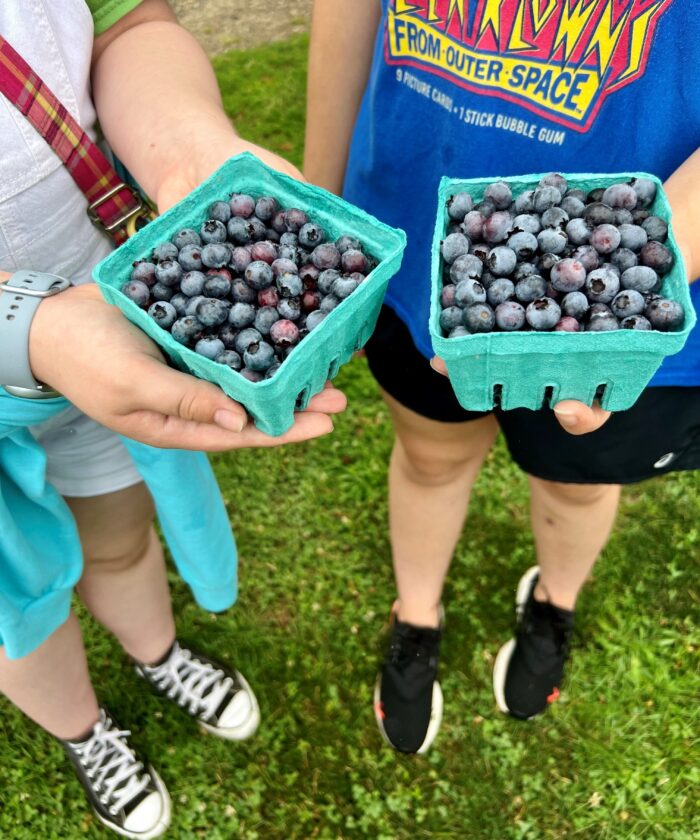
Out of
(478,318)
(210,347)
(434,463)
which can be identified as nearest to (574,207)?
(478,318)

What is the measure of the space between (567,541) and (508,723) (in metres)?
0.61

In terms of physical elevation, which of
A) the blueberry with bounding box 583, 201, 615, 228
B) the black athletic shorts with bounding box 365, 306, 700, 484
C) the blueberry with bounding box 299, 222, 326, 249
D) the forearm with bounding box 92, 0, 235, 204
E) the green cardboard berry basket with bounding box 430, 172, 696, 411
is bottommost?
the black athletic shorts with bounding box 365, 306, 700, 484

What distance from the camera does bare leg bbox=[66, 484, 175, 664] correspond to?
1.70 metres

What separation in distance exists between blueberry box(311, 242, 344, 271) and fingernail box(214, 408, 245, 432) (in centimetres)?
27

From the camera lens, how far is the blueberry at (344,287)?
3.69 ft

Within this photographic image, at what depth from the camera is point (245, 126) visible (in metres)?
4.02

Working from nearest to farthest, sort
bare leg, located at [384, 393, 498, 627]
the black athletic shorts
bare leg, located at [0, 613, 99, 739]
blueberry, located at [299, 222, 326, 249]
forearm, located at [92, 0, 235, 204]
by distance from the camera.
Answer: blueberry, located at [299, 222, 326, 249] → forearm, located at [92, 0, 235, 204] → the black athletic shorts → bare leg, located at [0, 613, 99, 739] → bare leg, located at [384, 393, 498, 627]

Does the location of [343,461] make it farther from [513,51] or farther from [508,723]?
[513,51]

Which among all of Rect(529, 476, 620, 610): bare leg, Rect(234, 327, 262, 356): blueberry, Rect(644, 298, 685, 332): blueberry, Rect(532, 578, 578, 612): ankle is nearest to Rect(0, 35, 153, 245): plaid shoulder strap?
Rect(234, 327, 262, 356): blueberry

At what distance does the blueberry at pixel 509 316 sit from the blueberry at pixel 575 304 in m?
0.06

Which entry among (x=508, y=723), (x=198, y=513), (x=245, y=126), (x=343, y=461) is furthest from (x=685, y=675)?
(x=245, y=126)

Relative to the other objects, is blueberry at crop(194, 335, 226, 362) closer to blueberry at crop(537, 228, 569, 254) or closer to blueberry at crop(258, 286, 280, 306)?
blueberry at crop(258, 286, 280, 306)

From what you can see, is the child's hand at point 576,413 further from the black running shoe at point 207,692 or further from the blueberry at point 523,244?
the black running shoe at point 207,692

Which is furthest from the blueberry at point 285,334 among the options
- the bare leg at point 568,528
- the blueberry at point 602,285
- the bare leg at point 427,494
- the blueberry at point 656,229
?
the bare leg at point 568,528
